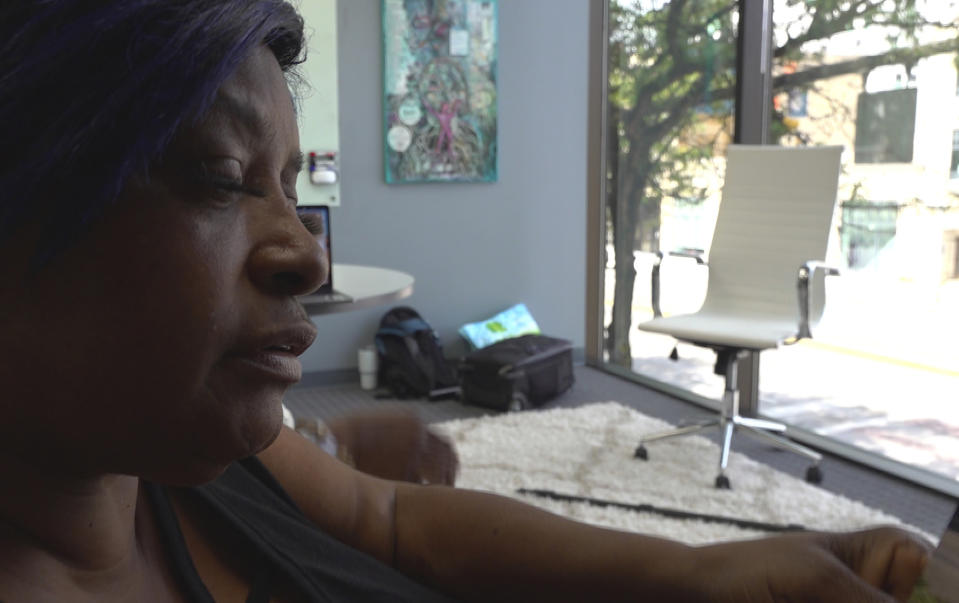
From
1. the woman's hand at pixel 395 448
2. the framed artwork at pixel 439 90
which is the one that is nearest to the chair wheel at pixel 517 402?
the framed artwork at pixel 439 90

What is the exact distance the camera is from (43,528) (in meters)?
0.48

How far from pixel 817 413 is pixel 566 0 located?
255 cm

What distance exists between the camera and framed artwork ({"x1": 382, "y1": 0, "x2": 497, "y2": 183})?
169 inches

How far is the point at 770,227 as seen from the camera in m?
3.36

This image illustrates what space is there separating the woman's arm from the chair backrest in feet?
→ 8.61

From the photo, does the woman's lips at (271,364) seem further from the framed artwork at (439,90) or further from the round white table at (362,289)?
the framed artwork at (439,90)

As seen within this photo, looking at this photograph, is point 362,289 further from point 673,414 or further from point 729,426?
point 673,414

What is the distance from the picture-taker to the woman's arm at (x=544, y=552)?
2.18 feet

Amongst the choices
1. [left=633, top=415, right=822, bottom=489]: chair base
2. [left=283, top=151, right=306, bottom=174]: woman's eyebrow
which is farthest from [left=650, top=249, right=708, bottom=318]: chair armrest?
[left=283, top=151, right=306, bottom=174]: woman's eyebrow

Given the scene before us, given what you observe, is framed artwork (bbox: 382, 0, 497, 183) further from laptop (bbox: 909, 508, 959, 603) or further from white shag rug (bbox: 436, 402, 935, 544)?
laptop (bbox: 909, 508, 959, 603)

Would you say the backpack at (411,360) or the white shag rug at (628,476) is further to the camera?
the backpack at (411,360)

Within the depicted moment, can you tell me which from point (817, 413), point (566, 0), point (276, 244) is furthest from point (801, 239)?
point (276, 244)

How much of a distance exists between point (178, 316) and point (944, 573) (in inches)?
18.4

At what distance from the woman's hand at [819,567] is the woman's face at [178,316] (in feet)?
1.43
